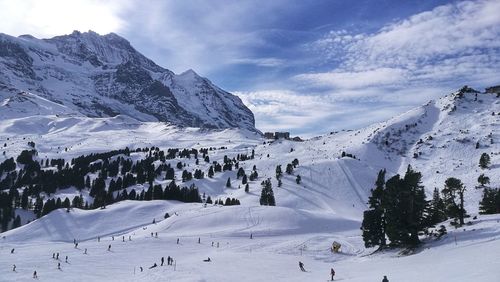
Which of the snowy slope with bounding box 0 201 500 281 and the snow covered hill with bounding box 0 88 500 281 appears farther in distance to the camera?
the snow covered hill with bounding box 0 88 500 281

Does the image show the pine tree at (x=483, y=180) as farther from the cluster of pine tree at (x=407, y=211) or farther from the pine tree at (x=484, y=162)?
the cluster of pine tree at (x=407, y=211)

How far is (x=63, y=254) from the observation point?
6756 cm

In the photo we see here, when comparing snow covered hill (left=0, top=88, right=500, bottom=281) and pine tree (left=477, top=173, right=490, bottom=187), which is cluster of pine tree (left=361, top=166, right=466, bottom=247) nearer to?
snow covered hill (left=0, top=88, right=500, bottom=281)

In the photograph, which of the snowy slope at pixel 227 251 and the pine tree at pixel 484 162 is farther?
the pine tree at pixel 484 162

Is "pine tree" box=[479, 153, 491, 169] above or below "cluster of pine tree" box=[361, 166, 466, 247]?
above

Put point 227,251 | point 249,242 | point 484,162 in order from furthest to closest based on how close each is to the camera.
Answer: point 484,162 → point 249,242 → point 227,251

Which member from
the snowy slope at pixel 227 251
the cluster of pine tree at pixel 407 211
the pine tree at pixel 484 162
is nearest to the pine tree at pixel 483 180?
the pine tree at pixel 484 162

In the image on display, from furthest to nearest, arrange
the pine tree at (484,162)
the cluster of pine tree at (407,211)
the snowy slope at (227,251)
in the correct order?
the pine tree at (484,162) < the cluster of pine tree at (407,211) < the snowy slope at (227,251)

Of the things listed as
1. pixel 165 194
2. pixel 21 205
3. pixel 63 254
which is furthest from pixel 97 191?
pixel 63 254

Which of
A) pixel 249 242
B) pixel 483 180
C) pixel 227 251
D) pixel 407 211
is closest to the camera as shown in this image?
pixel 407 211

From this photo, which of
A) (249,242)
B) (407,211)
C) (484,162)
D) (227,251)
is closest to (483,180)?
(484,162)

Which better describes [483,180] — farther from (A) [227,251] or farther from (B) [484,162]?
(A) [227,251]

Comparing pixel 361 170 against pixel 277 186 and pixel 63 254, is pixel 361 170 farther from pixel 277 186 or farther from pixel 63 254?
pixel 63 254

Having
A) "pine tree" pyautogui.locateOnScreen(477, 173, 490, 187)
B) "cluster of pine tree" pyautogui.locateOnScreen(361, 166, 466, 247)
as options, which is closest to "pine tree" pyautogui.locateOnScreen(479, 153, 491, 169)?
"pine tree" pyautogui.locateOnScreen(477, 173, 490, 187)
